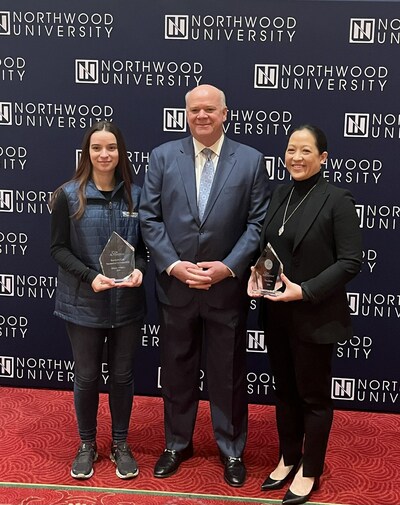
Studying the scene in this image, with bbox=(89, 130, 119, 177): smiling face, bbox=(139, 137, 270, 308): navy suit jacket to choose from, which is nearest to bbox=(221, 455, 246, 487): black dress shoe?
bbox=(139, 137, 270, 308): navy suit jacket

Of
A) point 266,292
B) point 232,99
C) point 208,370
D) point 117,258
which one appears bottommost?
point 208,370

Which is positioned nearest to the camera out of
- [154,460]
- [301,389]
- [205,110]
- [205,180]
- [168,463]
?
[301,389]

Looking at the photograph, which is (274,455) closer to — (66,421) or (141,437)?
(141,437)

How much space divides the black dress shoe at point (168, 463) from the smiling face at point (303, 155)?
1.50 meters

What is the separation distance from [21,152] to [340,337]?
2.29m

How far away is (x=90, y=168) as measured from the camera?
282 centimetres

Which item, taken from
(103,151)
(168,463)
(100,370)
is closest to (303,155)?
(103,151)

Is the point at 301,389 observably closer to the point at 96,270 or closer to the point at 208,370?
the point at 208,370

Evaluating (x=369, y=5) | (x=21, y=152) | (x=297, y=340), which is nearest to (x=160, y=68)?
(x=21, y=152)

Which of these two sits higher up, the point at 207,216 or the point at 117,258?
the point at 207,216

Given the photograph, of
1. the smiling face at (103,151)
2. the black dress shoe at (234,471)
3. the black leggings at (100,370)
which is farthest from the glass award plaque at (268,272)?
the black dress shoe at (234,471)

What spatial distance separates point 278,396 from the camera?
280 centimetres

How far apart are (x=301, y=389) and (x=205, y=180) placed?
1037mm

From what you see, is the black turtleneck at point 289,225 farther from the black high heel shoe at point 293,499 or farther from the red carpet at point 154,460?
the red carpet at point 154,460
